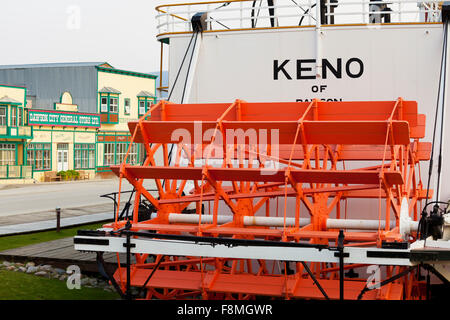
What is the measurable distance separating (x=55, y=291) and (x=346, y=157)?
13.5 ft

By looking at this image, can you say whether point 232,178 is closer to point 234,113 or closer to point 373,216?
point 234,113

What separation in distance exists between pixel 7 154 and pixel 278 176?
22.6 metres

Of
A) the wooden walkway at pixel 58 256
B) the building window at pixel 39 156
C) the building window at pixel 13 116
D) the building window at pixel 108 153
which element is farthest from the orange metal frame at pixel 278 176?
the building window at pixel 108 153

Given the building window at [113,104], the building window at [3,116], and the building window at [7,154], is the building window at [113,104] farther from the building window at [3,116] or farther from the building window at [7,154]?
the building window at [3,116]

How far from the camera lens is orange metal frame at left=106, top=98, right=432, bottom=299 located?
22.0 ft

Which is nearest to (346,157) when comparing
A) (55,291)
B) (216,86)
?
(216,86)

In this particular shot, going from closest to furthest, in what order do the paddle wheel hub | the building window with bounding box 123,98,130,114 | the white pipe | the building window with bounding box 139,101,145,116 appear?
the paddle wheel hub, the white pipe, the building window with bounding box 123,98,130,114, the building window with bounding box 139,101,145,116

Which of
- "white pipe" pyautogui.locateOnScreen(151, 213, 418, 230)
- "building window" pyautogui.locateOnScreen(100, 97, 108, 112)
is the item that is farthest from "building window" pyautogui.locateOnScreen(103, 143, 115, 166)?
"white pipe" pyautogui.locateOnScreen(151, 213, 418, 230)

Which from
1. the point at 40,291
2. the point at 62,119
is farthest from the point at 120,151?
the point at 40,291

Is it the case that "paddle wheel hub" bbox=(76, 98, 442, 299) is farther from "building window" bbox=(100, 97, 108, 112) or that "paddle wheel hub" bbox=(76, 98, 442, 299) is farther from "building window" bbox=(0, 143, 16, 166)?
"building window" bbox=(100, 97, 108, 112)

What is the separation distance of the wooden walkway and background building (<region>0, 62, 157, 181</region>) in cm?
1804

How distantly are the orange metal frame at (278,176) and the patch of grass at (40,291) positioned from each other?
2.73 ft

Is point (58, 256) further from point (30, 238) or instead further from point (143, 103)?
point (143, 103)

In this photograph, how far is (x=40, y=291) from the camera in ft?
26.2
